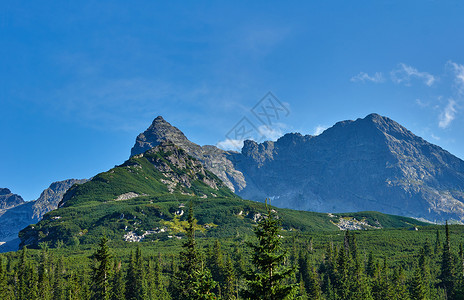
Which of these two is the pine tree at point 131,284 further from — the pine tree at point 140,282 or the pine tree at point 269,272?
the pine tree at point 269,272

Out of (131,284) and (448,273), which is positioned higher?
(448,273)

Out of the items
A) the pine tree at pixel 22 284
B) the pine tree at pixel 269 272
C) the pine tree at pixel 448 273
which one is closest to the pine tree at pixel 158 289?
the pine tree at pixel 22 284

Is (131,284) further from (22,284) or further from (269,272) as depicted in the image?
(269,272)

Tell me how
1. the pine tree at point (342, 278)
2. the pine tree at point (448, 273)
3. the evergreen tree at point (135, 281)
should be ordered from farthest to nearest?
the pine tree at point (448, 273), the evergreen tree at point (135, 281), the pine tree at point (342, 278)

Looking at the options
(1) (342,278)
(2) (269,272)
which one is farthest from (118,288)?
(2) (269,272)

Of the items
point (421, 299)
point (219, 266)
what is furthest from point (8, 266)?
point (421, 299)

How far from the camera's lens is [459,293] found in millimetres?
115000

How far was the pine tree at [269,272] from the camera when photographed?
33250 mm

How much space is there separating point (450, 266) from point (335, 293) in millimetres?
49650

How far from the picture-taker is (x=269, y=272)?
34.0 m

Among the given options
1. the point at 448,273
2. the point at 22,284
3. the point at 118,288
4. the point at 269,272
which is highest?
the point at 269,272

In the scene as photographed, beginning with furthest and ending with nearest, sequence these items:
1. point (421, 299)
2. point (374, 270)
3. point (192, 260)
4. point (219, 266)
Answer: point (219, 266) → point (374, 270) → point (421, 299) → point (192, 260)

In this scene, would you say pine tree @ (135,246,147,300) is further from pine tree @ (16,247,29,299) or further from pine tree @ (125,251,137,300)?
pine tree @ (16,247,29,299)

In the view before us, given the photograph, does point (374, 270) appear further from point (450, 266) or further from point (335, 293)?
point (450, 266)
